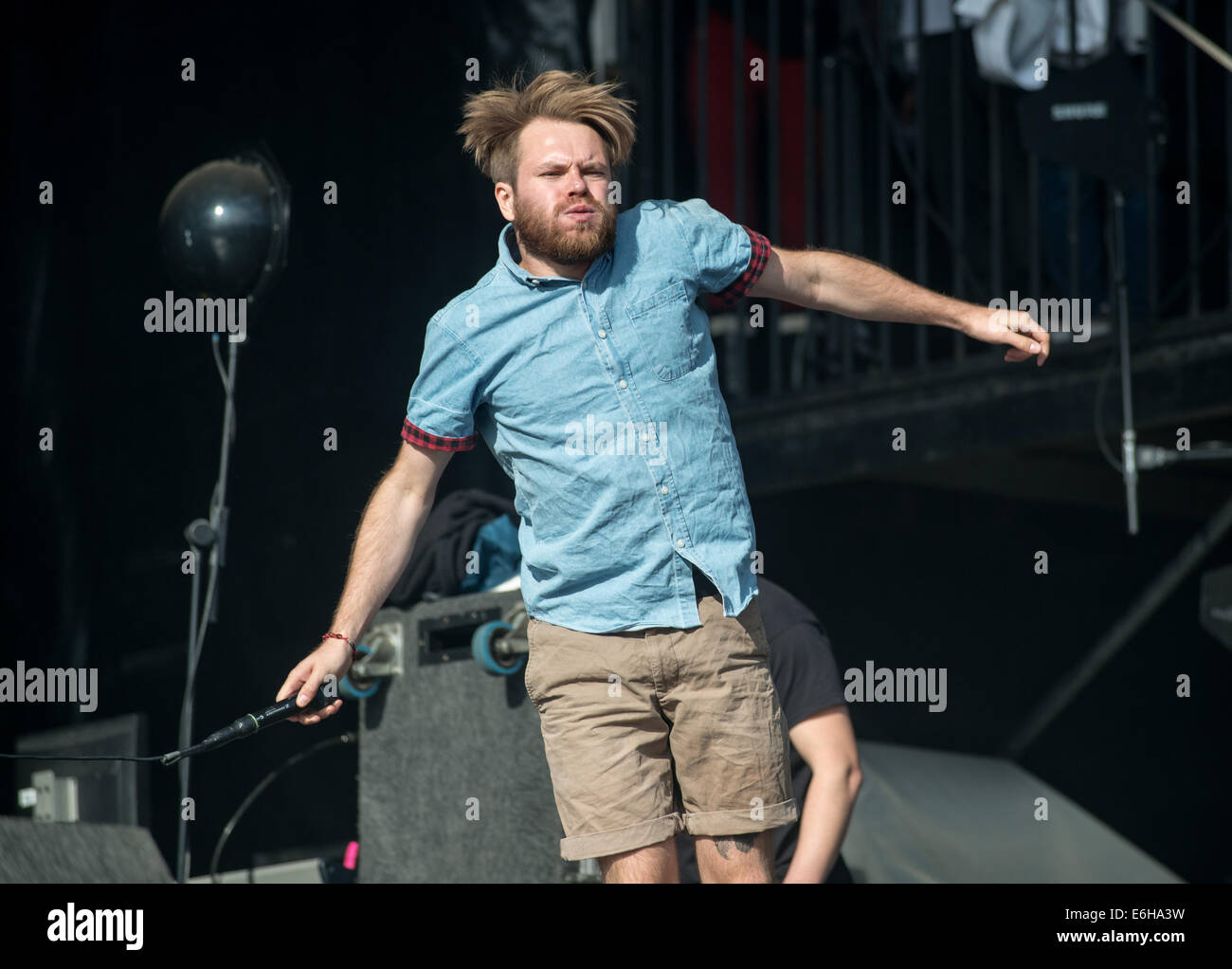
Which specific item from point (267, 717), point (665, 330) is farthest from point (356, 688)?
point (665, 330)

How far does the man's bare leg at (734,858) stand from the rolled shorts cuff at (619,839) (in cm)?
8

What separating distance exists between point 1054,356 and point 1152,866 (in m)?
1.61

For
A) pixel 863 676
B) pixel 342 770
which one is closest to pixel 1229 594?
pixel 863 676

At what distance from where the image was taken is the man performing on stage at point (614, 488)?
2.49 meters

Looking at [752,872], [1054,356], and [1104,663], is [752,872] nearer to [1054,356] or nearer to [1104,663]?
[1054,356]

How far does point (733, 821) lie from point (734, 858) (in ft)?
0.21

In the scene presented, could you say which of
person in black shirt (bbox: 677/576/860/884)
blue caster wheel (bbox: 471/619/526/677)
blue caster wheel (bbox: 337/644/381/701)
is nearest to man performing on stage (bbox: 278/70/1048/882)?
person in black shirt (bbox: 677/576/860/884)

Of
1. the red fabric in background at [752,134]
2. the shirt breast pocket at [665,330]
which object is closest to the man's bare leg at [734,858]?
the shirt breast pocket at [665,330]

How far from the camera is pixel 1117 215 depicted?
14.2ft

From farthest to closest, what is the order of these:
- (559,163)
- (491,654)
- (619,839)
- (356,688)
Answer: (356,688) < (491,654) < (559,163) < (619,839)

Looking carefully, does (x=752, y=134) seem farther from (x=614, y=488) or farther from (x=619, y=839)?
(x=619, y=839)

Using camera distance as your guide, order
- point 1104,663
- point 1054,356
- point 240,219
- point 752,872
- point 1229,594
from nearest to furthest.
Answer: point 752,872, point 1229,594, point 240,219, point 1054,356, point 1104,663

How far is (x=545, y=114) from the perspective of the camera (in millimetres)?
2619

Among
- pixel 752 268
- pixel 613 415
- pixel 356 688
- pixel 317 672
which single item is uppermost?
pixel 752 268
